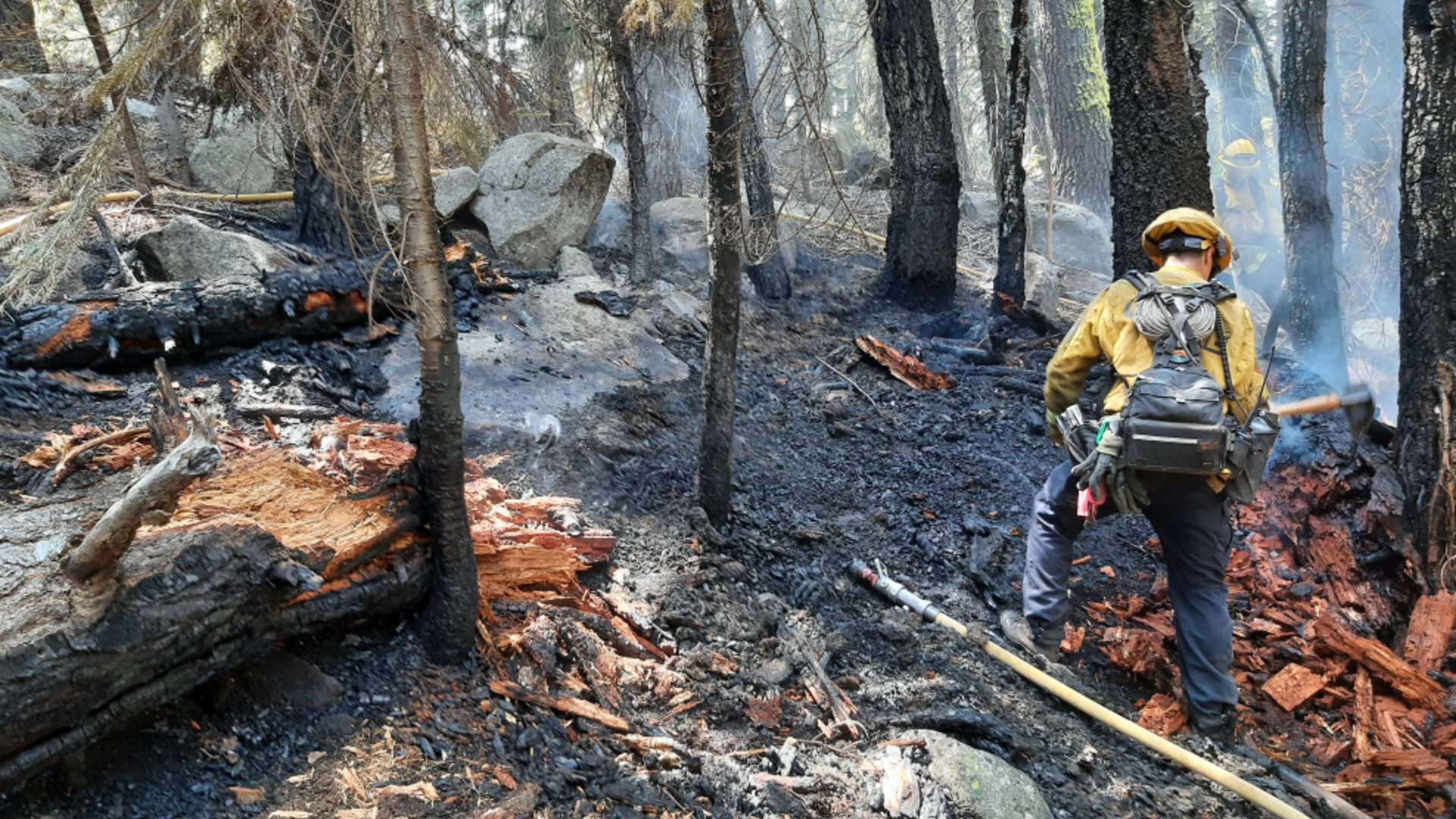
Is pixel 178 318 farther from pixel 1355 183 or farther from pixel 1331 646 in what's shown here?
pixel 1355 183

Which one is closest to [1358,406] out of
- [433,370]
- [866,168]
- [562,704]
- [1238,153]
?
[562,704]

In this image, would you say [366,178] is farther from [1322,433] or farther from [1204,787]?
[1322,433]

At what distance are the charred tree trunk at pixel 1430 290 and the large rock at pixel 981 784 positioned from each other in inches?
117

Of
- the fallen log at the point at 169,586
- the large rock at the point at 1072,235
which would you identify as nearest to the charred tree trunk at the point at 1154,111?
the fallen log at the point at 169,586

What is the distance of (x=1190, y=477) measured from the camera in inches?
157

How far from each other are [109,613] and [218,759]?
0.58m

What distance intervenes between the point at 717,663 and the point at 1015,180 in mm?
7138

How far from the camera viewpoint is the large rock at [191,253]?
23.0 feet

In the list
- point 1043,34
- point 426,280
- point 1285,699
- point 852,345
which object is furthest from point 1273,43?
point 426,280

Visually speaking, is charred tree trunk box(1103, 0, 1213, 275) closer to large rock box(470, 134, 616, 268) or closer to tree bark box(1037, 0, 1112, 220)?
large rock box(470, 134, 616, 268)

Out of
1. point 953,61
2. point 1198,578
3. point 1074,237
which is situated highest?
point 953,61

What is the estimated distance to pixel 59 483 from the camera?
3.81 meters

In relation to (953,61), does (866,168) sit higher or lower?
lower

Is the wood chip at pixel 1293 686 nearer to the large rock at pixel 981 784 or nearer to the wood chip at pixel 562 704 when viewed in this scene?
the large rock at pixel 981 784
